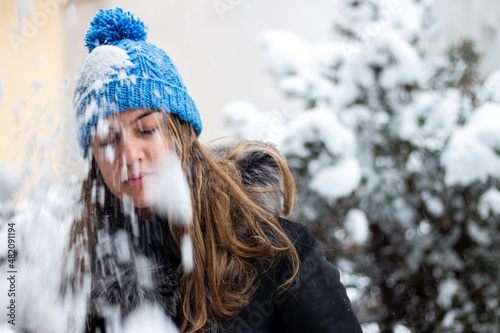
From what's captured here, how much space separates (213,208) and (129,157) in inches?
12.3

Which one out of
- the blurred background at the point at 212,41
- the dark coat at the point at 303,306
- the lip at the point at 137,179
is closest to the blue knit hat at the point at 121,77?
the lip at the point at 137,179

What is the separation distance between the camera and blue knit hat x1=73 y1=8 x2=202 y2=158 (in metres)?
1.31

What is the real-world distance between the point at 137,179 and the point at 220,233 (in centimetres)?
30

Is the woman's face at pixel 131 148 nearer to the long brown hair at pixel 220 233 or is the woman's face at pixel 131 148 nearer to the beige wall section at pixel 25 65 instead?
the long brown hair at pixel 220 233

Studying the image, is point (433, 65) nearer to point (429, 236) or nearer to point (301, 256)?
point (429, 236)

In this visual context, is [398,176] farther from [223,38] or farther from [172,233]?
[223,38]

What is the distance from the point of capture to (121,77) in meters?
1.32

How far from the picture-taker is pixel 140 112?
51.6 inches

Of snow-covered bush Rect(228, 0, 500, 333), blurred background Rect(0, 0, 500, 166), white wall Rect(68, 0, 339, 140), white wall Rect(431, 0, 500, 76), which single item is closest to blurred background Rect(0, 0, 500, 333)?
snow-covered bush Rect(228, 0, 500, 333)

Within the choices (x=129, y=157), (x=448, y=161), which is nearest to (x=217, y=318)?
(x=129, y=157)

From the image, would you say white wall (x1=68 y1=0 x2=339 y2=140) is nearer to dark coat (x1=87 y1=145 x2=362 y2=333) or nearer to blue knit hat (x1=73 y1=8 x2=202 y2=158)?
blue knit hat (x1=73 y1=8 x2=202 y2=158)

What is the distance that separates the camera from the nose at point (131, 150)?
1.25 metres

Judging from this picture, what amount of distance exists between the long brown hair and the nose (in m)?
0.14

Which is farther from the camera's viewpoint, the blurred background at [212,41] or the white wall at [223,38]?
the white wall at [223,38]
